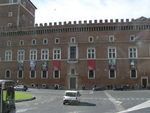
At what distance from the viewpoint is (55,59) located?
216ft

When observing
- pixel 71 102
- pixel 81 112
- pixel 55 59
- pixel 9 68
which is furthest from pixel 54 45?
pixel 81 112

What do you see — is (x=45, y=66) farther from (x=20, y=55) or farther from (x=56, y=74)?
(x=20, y=55)

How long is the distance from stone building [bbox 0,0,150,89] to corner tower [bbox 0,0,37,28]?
3087 mm

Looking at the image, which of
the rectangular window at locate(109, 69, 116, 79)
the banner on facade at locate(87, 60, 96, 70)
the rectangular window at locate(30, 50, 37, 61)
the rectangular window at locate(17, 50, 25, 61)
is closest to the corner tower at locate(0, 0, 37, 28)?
the rectangular window at locate(17, 50, 25, 61)

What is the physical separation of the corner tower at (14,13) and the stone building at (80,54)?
122 inches

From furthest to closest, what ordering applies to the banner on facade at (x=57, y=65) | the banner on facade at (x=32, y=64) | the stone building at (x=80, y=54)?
the banner on facade at (x=32, y=64) < the banner on facade at (x=57, y=65) < the stone building at (x=80, y=54)

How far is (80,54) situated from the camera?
64.9 m

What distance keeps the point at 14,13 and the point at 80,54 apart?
20.3 metres

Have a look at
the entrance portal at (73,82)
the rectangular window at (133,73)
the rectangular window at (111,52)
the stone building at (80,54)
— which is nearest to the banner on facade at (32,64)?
the stone building at (80,54)

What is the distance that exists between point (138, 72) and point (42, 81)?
21.2 metres

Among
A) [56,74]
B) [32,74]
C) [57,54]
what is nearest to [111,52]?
[57,54]

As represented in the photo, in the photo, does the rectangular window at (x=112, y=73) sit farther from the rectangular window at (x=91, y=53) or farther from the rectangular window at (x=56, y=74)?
the rectangular window at (x=56, y=74)

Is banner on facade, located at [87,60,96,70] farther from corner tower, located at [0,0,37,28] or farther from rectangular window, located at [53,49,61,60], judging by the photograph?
corner tower, located at [0,0,37,28]

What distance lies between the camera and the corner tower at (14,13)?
235 ft
